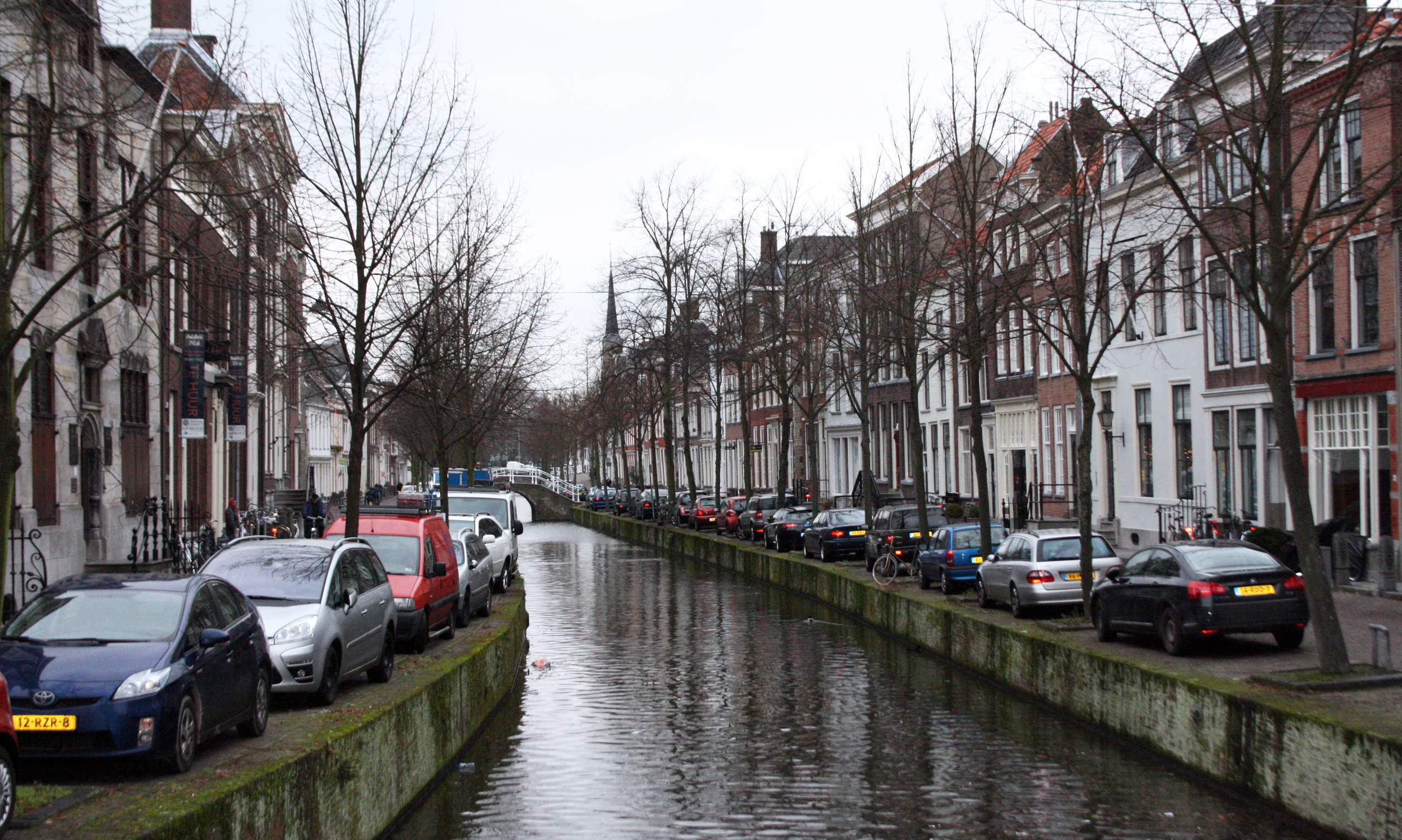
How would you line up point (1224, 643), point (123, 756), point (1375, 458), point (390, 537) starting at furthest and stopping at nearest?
point (1375, 458) → point (390, 537) → point (1224, 643) → point (123, 756)

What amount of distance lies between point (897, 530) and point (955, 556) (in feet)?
23.9

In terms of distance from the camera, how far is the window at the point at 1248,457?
103 ft

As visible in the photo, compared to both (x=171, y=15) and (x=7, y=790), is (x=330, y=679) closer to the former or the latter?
(x=7, y=790)

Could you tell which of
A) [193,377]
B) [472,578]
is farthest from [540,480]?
[472,578]

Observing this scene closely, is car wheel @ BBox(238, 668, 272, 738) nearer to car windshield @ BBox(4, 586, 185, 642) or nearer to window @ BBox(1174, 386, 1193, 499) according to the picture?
car windshield @ BBox(4, 586, 185, 642)

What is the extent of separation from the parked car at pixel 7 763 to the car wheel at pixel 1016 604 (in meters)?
16.2

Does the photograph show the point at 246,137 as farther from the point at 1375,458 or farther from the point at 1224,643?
the point at 1375,458

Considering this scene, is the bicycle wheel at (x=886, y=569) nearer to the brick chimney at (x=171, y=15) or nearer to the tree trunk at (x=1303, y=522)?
the tree trunk at (x=1303, y=522)

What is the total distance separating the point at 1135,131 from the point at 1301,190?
16.0 metres

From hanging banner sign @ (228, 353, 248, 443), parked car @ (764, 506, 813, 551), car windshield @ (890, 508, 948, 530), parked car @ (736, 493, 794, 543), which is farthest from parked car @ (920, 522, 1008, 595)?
parked car @ (736, 493, 794, 543)

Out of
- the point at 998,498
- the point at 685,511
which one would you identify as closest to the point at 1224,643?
the point at 998,498

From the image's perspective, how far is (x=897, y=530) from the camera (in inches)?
1294

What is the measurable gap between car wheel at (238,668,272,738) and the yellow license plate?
1996 mm

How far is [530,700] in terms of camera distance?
1806cm
